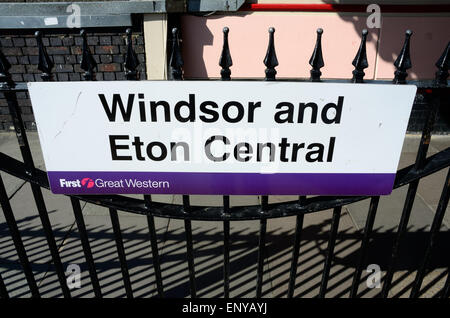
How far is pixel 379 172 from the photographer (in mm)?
2016

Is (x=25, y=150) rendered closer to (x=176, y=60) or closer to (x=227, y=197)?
(x=176, y=60)

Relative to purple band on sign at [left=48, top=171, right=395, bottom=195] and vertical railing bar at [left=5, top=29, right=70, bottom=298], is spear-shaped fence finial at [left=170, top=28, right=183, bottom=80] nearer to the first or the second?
purple band on sign at [left=48, top=171, right=395, bottom=195]

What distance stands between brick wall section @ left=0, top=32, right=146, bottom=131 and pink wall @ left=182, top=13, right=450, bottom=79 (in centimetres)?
96

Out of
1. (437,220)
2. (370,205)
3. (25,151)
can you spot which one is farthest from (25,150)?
(437,220)

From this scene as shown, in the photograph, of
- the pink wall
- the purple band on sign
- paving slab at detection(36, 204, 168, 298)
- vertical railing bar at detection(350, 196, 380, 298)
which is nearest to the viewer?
the purple band on sign

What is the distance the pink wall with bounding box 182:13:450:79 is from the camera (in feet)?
18.5

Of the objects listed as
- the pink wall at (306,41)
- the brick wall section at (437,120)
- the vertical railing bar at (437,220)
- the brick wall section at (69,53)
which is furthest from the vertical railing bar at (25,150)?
the brick wall section at (437,120)

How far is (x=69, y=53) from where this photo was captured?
19.0ft

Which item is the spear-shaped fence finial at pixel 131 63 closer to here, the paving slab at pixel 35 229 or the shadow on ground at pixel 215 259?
the shadow on ground at pixel 215 259

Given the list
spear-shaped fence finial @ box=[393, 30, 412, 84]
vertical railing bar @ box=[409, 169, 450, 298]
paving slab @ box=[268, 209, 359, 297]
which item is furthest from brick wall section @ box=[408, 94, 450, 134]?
spear-shaped fence finial @ box=[393, 30, 412, 84]

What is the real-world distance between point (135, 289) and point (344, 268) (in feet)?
5.91

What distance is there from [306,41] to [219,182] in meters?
4.38

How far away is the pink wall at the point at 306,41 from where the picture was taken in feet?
18.5

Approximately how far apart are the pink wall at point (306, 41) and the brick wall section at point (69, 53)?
96cm
